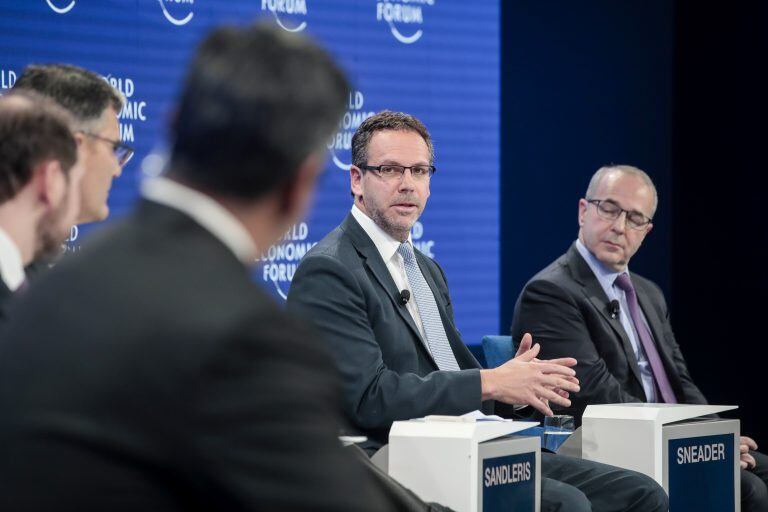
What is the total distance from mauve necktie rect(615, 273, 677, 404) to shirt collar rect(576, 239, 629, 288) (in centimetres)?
6

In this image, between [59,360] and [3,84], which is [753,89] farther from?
[59,360]

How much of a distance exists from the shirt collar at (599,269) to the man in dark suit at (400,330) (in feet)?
2.99

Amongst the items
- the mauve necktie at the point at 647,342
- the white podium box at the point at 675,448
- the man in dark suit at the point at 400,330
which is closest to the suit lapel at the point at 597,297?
the mauve necktie at the point at 647,342

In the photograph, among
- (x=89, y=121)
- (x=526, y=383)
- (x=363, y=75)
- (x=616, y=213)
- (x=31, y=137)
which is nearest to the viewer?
(x=31, y=137)

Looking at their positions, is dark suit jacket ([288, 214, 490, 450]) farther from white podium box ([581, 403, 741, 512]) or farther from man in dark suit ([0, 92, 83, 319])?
man in dark suit ([0, 92, 83, 319])

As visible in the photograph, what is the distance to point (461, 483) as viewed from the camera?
2773mm

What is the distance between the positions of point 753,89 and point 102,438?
5787mm

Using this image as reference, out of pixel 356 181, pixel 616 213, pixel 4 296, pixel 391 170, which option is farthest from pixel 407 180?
pixel 4 296

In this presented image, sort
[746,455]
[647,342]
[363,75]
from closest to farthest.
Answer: [746,455]
[647,342]
[363,75]

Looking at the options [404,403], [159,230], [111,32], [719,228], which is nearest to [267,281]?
[111,32]

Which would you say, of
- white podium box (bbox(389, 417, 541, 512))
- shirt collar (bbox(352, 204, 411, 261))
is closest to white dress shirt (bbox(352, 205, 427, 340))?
shirt collar (bbox(352, 204, 411, 261))

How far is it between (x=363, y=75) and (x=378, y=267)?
1.67m

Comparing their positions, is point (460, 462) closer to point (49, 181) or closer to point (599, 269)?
point (49, 181)

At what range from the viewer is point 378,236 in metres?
3.45
